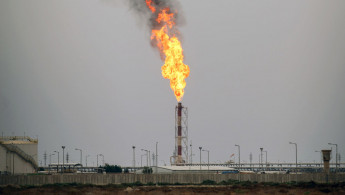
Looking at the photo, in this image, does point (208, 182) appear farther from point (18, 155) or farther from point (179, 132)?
point (179, 132)

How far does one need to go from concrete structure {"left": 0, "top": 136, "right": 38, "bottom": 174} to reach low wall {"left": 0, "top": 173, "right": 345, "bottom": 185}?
973 inches

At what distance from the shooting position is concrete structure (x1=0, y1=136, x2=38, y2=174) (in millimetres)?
142113

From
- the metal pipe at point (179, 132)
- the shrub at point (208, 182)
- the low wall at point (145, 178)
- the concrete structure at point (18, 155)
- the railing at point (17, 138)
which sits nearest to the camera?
the low wall at point (145, 178)

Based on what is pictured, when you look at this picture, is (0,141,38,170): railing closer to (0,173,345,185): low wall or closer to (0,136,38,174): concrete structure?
(0,136,38,174): concrete structure

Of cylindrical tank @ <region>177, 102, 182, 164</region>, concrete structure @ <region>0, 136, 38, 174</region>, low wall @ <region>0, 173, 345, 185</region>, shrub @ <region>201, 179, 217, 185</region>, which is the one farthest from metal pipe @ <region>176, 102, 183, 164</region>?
shrub @ <region>201, 179, 217, 185</region>

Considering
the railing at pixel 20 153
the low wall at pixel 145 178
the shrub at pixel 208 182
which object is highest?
the railing at pixel 20 153

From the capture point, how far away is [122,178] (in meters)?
117

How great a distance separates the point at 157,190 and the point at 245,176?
3072 centimetres

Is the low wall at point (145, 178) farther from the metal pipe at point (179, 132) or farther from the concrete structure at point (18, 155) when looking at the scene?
the metal pipe at point (179, 132)

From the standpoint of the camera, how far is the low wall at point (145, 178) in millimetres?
110875

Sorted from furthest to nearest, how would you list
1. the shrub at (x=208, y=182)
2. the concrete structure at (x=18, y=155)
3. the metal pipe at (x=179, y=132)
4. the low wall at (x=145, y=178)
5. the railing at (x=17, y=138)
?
the metal pipe at (x=179, y=132) → the railing at (x=17, y=138) → the concrete structure at (x=18, y=155) → the shrub at (x=208, y=182) → the low wall at (x=145, y=178)

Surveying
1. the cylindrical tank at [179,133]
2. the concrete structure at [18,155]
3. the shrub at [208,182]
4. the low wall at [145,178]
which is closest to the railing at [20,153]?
the concrete structure at [18,155]

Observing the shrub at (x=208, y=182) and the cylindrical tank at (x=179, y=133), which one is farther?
the cylindrical tank at (x=179, y=133)

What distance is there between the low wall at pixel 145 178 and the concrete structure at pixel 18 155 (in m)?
24.7
